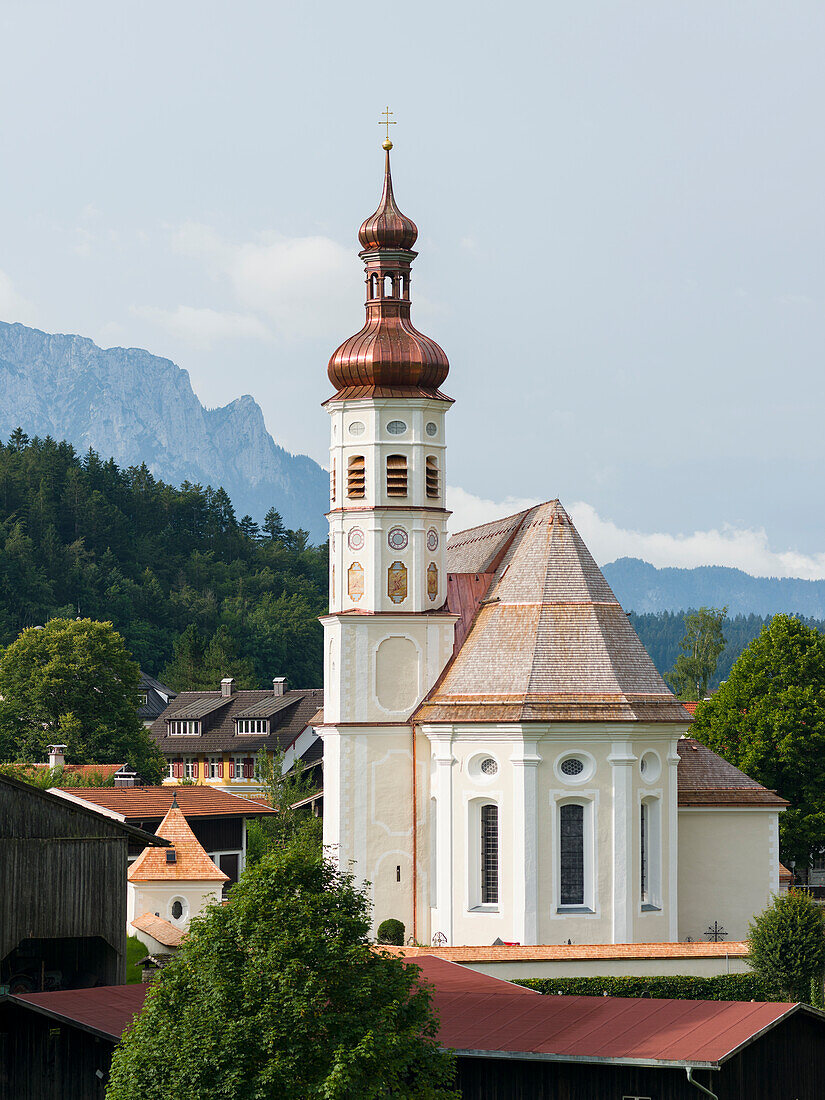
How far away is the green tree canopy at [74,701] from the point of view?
260ft

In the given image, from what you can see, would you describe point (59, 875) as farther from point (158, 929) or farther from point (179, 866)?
point (179, 866)

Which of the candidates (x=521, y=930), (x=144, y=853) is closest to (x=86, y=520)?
(x=144, y=853)

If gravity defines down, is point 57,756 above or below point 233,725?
below

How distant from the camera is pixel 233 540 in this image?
517 feet

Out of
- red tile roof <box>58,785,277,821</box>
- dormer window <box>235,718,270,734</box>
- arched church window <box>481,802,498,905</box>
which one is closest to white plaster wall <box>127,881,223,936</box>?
red tile roof <box>58,785,277,821</box>

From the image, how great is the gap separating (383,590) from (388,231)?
10086 mm

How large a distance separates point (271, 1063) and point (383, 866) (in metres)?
24.6

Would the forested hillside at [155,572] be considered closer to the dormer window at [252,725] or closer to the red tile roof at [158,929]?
the dormer window at [252,725]

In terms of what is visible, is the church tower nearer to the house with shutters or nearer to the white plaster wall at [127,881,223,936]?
the white plaster wall at [127,881,223,936]

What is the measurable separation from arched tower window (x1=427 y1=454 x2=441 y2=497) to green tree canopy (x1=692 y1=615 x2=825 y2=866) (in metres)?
15.2

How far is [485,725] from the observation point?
43281mm

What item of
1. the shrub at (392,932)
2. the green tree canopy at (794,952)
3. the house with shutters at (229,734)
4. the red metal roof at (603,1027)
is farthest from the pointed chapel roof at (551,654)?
the house with shutters at (229,734)

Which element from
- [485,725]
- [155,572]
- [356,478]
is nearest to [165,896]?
[485,725]

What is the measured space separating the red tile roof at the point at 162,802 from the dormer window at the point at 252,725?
35.8 meters
